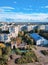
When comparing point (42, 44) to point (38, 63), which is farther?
point (42, 44)

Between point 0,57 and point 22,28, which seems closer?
point 0,57

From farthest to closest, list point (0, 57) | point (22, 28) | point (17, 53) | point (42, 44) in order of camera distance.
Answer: point (22, 28)
point (42, 44)
point (17, 53)
point (0, 57)

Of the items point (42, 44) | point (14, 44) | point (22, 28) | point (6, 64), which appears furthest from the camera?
point (22, 28)

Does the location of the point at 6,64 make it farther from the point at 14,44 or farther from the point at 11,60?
the point at 14,44

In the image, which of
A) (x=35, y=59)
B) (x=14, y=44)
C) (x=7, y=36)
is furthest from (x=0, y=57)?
(x=7, y=36)

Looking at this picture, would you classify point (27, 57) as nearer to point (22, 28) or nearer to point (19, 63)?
point (19, 63)

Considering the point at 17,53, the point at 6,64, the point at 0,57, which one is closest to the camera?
the point at 6,64

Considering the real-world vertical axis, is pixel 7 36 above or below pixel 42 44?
above

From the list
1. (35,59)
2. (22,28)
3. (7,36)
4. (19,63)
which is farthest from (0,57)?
(22,28)

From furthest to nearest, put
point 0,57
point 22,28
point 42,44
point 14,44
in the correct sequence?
point 22,28
point 42,44
point 14,44
point 0,57
